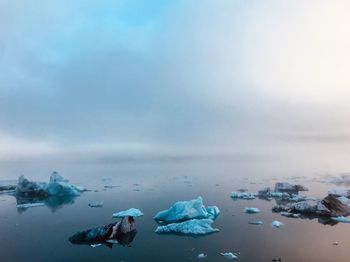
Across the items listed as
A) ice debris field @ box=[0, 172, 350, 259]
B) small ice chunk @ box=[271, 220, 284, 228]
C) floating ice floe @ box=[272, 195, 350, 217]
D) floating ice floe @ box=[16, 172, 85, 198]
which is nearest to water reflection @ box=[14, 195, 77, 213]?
ice debris field @ box=[0, 172, 350, 259]

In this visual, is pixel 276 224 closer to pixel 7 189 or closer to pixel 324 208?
pixel 324 208

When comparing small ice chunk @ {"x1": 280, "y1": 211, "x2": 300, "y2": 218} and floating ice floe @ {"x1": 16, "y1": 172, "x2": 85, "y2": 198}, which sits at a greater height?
floating ice floe @ {"x1": 16, "y1": 172, "x2": 85, "y2": 198}

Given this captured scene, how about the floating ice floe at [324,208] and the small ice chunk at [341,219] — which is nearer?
the small ice chunk at [341,219]

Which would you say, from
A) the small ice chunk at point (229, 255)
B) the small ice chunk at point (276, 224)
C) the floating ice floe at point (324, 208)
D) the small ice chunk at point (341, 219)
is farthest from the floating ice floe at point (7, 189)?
the small ice chunk at point (341, 219)

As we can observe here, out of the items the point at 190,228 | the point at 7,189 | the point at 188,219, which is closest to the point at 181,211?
the point at 188,219

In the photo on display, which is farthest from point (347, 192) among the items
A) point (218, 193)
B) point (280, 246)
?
point (280, 246)

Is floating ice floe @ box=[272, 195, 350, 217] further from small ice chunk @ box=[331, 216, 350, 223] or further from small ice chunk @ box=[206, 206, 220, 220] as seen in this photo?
small ice chunk @ box=[206, 206, 220, 220]

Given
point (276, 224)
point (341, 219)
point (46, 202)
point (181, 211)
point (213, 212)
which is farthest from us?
point (46, 202)

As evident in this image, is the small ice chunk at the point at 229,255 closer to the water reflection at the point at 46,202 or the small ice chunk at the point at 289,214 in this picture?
the small ice chunk at the point at 289,214

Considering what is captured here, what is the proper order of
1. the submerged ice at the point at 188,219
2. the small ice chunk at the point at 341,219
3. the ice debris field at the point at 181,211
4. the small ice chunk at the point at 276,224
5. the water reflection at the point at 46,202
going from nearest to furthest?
the ice debris field at the point at 181,211 < the submerged ice at the point at 188,219 < the small ice chunk at the point at 276,224 < the small ice chunk at the point at 341,219 < the water reflection at the point at 46,202

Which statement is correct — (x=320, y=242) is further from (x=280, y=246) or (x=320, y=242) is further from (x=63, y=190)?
(x=63, y=190)

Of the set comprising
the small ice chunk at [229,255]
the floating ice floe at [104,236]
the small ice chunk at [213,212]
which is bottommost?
the small ice chunk at [229,255]

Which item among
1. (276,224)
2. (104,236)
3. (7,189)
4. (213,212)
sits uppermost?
(7,189)

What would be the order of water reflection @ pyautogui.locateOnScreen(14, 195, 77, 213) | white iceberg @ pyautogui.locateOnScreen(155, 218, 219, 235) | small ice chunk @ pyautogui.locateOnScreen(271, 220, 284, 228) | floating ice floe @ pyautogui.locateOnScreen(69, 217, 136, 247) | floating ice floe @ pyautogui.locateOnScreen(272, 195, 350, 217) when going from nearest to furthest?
floating ice floe @ pyautogui.locateOnScreen(69, 217, 136, 247), white iceberg @ pyautogui.locateOnScreen(155, 218, 219, 235), small ice chunk @ pyautogui.locateOnScreen(271, 220, 284, 228), floating ice floe @ pyautogui.locateOnScreen(272, 195, 350, 217), water reflection @ pyautogui.locateOnScreen(14, 195, 77, 213)
